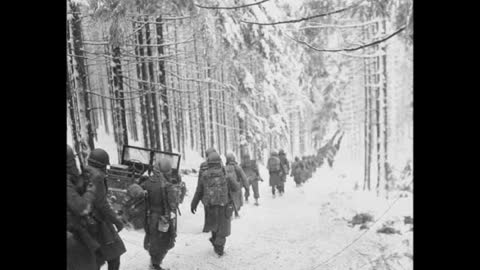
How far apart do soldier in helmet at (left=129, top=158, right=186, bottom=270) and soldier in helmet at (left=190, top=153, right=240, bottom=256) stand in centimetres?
31

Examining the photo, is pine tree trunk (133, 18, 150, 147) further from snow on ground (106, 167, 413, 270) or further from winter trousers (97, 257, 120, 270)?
winter trousers (97, 257, 120, 270)

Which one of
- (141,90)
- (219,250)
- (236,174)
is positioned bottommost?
(219,250)

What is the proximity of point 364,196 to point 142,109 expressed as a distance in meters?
2.58

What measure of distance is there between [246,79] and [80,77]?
68.3 inches

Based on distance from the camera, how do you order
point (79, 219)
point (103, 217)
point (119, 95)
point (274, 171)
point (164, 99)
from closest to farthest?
1. point (79, 219)
2. point (103, 217)
3. point (119, 95)
4. point (164, 99)
5. point (274, 171)

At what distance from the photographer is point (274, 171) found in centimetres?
390

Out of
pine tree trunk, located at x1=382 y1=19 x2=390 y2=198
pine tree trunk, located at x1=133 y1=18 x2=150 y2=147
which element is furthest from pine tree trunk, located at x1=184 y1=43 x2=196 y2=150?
pine tree trunk, located at x1=382 y1=19 x2=390 y2=198

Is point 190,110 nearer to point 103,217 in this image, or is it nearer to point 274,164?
point 274,164

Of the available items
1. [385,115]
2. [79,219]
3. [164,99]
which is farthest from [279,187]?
[79,219]

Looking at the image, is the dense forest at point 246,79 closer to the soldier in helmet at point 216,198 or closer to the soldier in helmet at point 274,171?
the soldier in helmet at point 274,171

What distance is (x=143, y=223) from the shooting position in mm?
3637

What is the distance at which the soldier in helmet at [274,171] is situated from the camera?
384 centimetres
